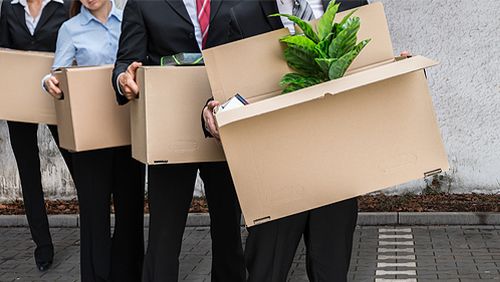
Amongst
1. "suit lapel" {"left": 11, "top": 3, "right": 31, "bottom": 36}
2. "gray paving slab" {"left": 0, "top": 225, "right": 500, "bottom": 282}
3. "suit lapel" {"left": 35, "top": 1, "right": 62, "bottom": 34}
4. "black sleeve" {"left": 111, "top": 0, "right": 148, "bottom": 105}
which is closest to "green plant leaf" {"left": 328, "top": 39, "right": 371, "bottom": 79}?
"black sleeve" {"left": 111, "top": 0, "right": 148, "bottom": 105}

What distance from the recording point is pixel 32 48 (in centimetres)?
708

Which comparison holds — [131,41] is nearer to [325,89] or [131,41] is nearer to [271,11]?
[271,11]

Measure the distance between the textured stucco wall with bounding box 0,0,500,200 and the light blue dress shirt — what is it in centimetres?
381

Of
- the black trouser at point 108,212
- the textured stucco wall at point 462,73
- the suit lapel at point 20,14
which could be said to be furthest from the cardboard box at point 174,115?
the textured stucco wall at point 462,73

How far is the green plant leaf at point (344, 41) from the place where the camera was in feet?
13.6

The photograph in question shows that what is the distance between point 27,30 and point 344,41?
3436mm

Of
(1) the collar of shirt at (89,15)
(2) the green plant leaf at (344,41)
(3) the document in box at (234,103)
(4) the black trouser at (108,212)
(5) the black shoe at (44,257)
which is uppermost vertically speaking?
(1) the collar of shirt at (89,15)

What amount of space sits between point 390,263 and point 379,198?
7.00ft

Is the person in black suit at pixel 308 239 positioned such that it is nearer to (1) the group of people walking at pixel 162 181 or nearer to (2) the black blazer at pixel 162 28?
(1) the group of people walking at pixel 162 181

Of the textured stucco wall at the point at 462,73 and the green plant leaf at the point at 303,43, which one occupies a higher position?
the green plant leaf at the point at 303,43

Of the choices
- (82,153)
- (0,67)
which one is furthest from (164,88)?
(0,67)

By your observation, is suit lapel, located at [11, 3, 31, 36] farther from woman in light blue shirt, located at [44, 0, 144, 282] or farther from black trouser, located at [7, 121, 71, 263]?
woman in light blue shirt, located at [44, 0, 144, 282]

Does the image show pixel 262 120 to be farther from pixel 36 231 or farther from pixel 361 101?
pixel 36 231

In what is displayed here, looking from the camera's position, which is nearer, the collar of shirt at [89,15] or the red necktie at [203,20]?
the red necktie at [203,20]
